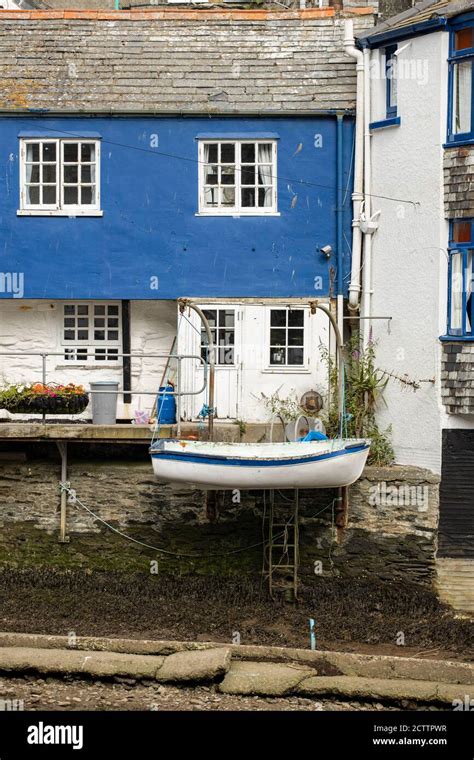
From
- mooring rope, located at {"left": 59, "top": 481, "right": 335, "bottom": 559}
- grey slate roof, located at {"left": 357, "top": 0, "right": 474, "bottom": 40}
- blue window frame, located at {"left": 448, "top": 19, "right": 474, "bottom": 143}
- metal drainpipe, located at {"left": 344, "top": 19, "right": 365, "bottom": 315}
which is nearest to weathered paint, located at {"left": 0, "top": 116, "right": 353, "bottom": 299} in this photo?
metal drainpipe, located at {"left": 344, "top": 19, "right": 365, "bottom": 315}

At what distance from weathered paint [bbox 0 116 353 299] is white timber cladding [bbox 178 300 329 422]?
58 cm

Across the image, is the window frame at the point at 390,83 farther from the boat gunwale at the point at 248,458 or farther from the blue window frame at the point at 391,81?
the boat gunwale at the point at 248,458

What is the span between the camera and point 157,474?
17.7m

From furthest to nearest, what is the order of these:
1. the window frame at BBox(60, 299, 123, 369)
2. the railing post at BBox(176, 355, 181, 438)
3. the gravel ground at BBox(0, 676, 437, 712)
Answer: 1. the window frame at BBox(60, 299, 123, 369)
2. the railing post at BBox(176, 355, 181, 438)
3. the gravel ground at BBox(0, 676, 437, 712)

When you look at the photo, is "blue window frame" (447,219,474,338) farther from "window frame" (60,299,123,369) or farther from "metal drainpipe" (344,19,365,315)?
"window frame" (60,299,123,369)

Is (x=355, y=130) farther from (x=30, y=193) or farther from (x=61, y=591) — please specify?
(x=61, y=591)

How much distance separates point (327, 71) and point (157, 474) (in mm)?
7067

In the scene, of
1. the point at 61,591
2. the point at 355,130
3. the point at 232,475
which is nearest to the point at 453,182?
the point at 355,130

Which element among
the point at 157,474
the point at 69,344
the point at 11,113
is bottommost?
the point at 157,474

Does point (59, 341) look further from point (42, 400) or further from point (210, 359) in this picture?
point (210, 359)

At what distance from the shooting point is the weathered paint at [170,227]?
65.7 feet

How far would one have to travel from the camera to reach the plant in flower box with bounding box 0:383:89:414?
62.0ft

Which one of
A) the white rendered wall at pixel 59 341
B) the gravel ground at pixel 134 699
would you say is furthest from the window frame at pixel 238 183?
the gravel ground at pixel 134 699
